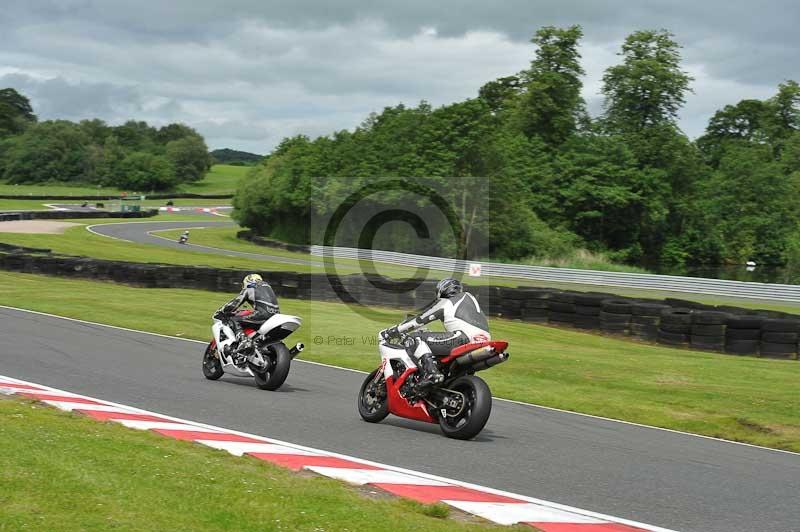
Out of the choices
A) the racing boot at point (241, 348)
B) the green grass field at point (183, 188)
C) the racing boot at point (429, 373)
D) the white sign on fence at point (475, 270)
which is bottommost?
the racing boot at point (241, 348)

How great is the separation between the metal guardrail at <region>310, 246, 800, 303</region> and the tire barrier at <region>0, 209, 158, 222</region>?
81.1 feet

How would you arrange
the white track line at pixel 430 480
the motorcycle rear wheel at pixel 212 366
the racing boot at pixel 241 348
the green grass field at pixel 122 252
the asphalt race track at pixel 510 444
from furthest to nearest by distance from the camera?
the green grass field at pixel 122 252 < the motorcycle rear wheel at pixel 212 366 < the racing boot at pixel 241 348 < the asphalt race track at pixel 510 444 < the white track line at pixel 430 480

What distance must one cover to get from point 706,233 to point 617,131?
11793 mm

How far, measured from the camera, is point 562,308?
A: 69.2 ft

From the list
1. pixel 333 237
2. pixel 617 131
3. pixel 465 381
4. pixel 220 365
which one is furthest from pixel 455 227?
pixel 465 381

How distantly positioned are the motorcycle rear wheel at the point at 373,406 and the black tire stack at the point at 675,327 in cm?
1047

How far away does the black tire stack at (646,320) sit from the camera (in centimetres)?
1916

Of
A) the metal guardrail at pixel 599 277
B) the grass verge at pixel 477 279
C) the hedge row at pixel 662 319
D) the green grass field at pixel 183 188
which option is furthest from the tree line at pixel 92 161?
the hedge row at pixel 662 319

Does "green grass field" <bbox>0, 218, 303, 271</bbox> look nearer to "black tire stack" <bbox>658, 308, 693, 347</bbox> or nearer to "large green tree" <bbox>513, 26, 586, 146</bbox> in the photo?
"black tire stack" <bbox>658, 308, 693, 347</bbox>

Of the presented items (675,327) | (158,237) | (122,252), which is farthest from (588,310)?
(158,237)

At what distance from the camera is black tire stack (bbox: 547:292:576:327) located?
20.9m

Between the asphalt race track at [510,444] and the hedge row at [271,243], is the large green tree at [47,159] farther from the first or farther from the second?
the asphalt race track at [510,444]

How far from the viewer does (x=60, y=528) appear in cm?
466

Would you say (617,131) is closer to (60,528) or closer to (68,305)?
(68,305)
